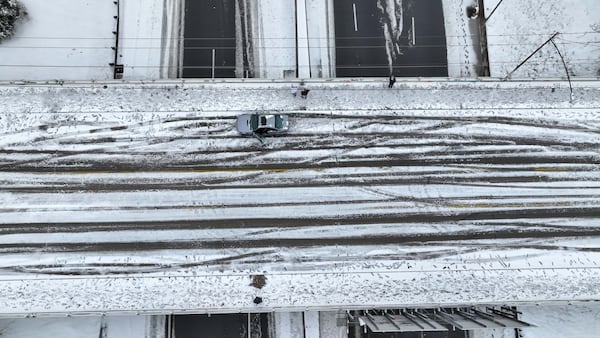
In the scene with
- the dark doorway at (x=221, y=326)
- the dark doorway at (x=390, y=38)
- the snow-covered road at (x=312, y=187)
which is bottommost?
the dark doorway at (x=221, y=326)

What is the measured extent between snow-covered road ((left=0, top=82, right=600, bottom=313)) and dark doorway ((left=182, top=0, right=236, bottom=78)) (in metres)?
2.62

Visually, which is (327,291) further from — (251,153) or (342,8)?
(342,8)

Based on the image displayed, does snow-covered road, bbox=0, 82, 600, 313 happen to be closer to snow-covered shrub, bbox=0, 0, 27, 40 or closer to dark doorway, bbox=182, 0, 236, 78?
dark doorway, bbox=182, 0, 236, 78

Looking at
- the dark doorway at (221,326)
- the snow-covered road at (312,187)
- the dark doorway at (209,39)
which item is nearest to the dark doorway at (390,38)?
the snow-covered road at (312,187)

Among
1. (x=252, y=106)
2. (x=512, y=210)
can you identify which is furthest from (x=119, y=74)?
(x=512, y=210)

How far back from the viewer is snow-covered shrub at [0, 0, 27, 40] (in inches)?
690

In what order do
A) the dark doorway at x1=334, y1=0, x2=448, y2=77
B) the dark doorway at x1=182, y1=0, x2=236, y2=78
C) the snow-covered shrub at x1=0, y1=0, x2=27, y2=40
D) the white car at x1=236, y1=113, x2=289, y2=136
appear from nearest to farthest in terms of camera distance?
the white car at x1=236, y1=113, x2=289, y2=136 → the snow-covered shrub at x1=0, y1=0, x2=27, y2=40 → the dark doorway at x1=182, y1=0, x2=236, y2=78 → the dark doorway at x1=334, y1=0, x2=448, y2=77

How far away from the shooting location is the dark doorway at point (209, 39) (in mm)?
18359

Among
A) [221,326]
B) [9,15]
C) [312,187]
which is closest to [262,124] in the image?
[312,187]

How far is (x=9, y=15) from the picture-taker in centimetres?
1762

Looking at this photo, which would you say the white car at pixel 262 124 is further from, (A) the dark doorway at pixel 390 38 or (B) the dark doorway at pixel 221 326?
(B) the dark doorway at pixel 221 326

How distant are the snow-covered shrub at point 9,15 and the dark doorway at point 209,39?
7683 millimetres

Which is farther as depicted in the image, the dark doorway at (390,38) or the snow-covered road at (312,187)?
the dark doorway at (390,38)

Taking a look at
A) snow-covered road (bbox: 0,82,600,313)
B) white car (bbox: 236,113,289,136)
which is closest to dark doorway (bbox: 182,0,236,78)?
snow-covered road (bbox: 0,82,600,313)
